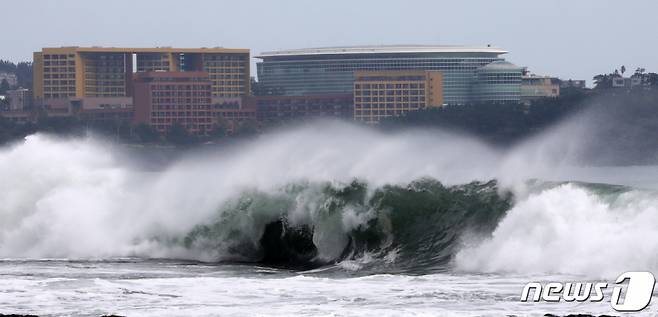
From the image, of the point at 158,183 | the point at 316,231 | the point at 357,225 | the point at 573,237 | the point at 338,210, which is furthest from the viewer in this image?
the point at 158,183

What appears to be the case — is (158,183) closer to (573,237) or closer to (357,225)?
(357,225)

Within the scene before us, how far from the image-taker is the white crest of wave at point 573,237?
31.8 m

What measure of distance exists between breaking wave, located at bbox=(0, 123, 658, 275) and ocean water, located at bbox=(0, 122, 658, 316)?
65mm

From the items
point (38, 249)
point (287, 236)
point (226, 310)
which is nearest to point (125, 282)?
point (226, 310)

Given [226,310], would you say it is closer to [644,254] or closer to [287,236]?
[644,254]

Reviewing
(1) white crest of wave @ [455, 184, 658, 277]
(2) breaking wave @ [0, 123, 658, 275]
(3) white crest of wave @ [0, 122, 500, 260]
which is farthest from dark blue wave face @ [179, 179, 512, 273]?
(1) white crest of wave @ [455, 184, 658, 277]

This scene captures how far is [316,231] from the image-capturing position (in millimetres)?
41156

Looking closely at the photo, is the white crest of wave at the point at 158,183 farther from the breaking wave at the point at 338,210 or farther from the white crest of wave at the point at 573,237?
the white crest of wave at the point at 573,237

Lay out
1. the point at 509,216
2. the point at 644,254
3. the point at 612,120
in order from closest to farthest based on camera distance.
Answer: the point at 644,254 < the point at 509,216 < the point at 612,120

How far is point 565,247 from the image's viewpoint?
33.5 meters

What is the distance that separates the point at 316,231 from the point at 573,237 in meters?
9.15

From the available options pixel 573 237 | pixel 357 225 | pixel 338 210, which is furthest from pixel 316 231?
pixel 573 237

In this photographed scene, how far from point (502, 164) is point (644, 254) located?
11814 mm

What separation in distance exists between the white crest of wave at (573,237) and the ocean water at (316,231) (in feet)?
0.16
